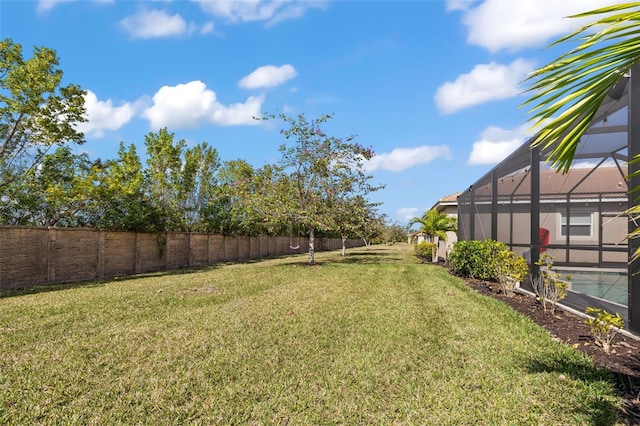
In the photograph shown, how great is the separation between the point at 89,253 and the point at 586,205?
14739 millimetres

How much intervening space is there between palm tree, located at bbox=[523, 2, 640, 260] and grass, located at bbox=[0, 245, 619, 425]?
2.04 metres

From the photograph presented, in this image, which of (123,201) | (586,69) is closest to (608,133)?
(586,69)

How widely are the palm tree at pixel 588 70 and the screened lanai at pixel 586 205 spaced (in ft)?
11.6

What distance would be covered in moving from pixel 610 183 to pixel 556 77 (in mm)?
6737

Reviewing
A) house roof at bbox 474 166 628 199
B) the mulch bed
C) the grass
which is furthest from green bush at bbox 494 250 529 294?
house roof at bbox 474 166 628 199

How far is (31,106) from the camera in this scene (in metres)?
11.9

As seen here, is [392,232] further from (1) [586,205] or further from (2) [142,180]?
(1) [586,205]

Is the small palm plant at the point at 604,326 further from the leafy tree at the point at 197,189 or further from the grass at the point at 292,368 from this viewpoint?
the leafy tree at the point at 197,189

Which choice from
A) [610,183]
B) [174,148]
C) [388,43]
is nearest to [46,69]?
[174,148]

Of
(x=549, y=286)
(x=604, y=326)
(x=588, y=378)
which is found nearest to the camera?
(x=588, y=378)

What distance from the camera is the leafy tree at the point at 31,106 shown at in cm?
→ 1170

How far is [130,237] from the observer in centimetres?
1532

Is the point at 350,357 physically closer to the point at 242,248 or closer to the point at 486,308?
the point at 486,308

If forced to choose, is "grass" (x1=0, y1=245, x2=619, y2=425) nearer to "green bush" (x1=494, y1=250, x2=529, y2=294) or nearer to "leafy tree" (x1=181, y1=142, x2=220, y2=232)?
"green bush" (x1=494, y1=250, x2=529, y2=294)
